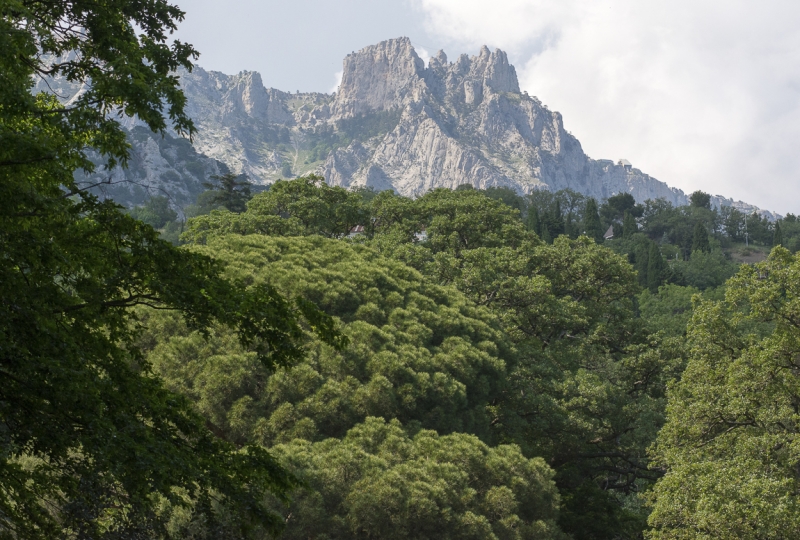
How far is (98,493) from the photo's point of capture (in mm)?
6555

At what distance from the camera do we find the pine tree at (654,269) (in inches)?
2804

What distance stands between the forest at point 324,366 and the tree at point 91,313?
3cm

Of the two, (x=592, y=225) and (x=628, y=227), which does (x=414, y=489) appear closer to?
(x=592, y=225)

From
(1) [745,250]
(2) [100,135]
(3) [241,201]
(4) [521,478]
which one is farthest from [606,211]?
(2) [100,135]

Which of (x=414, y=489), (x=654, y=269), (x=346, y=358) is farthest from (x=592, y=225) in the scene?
(x=414, y=489)

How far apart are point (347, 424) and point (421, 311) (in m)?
4.89

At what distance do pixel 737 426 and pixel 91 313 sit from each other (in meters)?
14.8

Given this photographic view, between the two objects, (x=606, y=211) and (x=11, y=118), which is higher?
(x=606, y=211)

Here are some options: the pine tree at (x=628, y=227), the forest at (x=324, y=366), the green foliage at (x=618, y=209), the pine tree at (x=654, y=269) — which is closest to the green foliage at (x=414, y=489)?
the forest at (x=324, y=366)

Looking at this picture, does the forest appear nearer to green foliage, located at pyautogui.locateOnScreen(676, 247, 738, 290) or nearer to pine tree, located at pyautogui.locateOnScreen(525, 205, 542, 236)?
pine tree, located at pyautogui.locateOnScreen(525, 205, 542, 236)

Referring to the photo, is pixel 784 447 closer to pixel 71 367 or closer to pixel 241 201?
pixel 71 367

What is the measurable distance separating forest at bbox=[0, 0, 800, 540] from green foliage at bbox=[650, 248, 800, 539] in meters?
0.06

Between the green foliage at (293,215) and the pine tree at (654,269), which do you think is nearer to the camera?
the green foliage at (293,215)

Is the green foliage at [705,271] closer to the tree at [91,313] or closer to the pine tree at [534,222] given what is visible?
the pine tree at [534,222]
